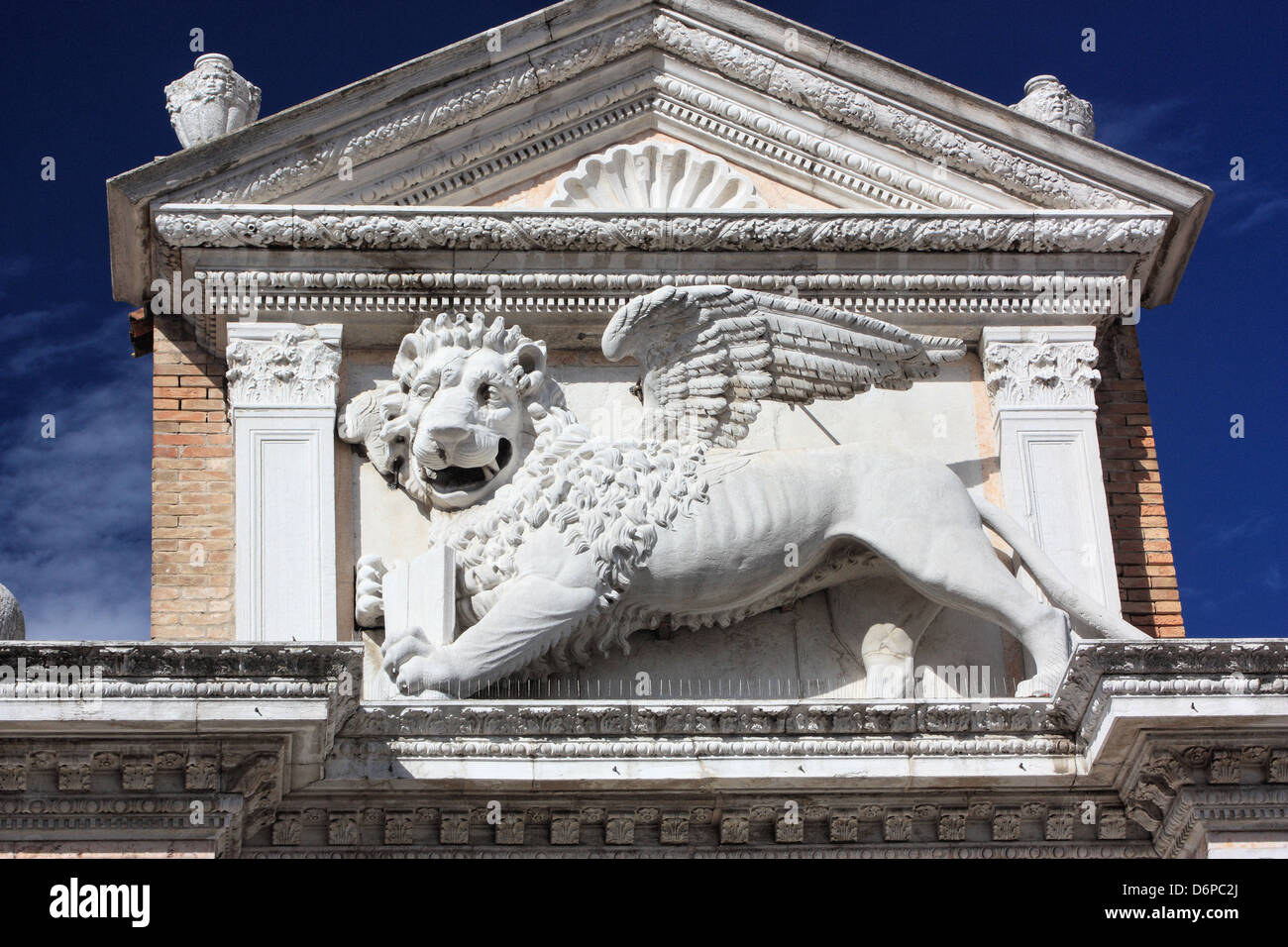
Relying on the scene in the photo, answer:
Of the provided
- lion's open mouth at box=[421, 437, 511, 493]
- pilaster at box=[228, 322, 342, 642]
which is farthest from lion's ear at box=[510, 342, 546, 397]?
pilaster at box=[228, 322, 342, 642]

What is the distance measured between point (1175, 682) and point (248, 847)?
3785 millimetres

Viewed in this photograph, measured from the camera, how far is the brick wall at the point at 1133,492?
12.1 m

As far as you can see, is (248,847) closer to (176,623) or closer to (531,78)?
(176,623)

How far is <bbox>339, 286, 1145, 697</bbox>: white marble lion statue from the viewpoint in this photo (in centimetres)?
1112

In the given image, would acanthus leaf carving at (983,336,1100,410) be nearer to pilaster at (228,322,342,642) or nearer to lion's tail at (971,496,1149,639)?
lion's tail at (971,496,1149,639)

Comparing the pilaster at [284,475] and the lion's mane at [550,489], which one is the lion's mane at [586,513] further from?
the pilaster at [284,475]

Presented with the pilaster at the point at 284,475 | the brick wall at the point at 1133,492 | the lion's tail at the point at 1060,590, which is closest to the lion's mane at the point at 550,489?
the pilaster at the point at 284,475

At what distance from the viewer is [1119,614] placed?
11.6 meters

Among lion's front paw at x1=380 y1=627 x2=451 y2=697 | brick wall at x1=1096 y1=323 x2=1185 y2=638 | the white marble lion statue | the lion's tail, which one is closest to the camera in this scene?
lion's front paw at x1=380 y1=627 x2=451 y2=697

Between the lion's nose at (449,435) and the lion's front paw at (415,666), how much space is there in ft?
3.57

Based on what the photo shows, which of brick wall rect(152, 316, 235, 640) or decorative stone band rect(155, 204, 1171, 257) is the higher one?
decorative stone band rect(155, 204, 1171, 257)

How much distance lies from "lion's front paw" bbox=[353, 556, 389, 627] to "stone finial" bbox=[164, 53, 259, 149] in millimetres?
2543

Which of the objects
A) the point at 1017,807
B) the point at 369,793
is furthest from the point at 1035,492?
the point at 369,793

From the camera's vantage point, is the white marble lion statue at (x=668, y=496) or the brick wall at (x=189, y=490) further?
the brick wall at (x=189, y=490)
